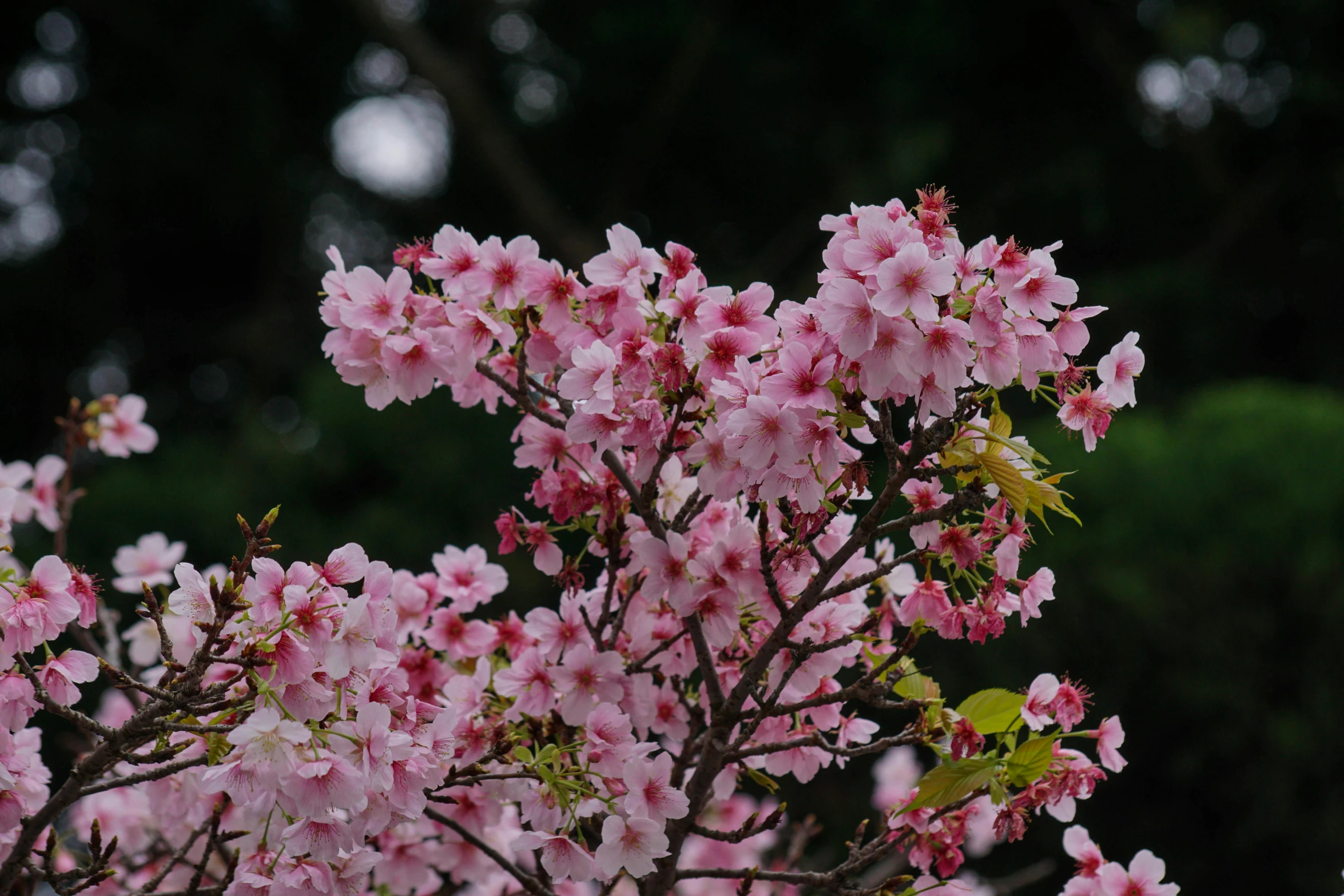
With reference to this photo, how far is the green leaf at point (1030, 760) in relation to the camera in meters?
0.94

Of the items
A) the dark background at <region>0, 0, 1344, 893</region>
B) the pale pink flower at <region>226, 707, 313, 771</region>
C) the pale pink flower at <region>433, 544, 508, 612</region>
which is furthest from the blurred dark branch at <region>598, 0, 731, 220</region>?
the pale pink flower at <region>226, 707, 313, 771</region>

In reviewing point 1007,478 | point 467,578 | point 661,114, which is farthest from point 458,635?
point 661,114

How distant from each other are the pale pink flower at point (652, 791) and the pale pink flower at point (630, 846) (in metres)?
0.01

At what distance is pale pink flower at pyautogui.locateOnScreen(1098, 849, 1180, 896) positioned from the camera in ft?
3.34

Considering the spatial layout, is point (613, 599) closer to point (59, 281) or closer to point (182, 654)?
point (182, 654)

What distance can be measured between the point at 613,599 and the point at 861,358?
508mm

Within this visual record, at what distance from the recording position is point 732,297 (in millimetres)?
950

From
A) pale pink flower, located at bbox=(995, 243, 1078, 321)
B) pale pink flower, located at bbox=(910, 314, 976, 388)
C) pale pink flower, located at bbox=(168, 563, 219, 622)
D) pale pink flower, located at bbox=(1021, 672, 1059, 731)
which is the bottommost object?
pale pink flower, located at bbox=(168, 563, 219, 622)

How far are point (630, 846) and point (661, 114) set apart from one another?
5.58 m

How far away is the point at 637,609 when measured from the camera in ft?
3.77

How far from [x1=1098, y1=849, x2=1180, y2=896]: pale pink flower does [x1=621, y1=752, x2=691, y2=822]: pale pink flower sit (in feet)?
1.41

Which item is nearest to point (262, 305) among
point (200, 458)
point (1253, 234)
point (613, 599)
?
point (200, 458)

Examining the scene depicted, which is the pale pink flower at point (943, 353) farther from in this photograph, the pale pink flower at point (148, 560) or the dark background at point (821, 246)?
the dark background at point (821, 246)

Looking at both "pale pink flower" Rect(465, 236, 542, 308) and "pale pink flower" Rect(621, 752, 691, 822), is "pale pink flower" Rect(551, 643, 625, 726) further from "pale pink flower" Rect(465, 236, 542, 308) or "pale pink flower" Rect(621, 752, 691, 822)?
"pale pink flower" Rect(465, 236, 542, 308)
